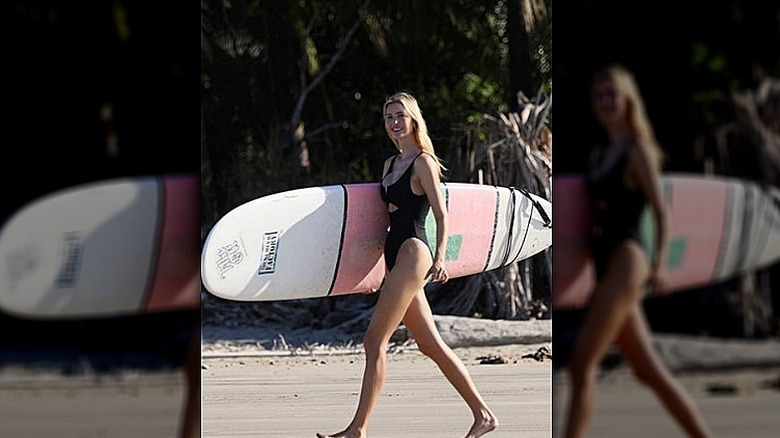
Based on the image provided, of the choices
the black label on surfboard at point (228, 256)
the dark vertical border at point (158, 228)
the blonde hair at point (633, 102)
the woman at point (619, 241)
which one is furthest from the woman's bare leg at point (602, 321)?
the dark vertical border at point (158, 228)

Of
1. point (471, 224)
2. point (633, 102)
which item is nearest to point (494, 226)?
point (471, 224)

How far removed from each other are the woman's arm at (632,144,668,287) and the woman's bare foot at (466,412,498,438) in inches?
32.1

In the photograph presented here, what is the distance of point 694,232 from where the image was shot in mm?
5340

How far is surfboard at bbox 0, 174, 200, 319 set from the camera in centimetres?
511

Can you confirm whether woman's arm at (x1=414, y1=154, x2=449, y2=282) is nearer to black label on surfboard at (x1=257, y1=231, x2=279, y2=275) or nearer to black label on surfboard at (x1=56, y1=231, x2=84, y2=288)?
black label on surfboard at (x1=257, y1=231, x2=279, y2=275)

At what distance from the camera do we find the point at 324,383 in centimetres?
521

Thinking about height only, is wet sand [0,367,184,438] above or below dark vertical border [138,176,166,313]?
below

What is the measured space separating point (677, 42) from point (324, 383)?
1.93 meters

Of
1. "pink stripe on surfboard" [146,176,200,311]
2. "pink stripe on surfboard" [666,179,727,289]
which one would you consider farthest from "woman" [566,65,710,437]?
"pink stripe on surfboard" [146,176,200,311]

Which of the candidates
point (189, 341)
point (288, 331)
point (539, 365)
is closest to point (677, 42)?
point (539, 365)

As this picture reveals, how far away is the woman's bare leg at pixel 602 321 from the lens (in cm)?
518

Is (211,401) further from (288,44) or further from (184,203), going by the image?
(288,44)

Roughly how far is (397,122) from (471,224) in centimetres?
49

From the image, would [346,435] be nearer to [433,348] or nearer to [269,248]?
[433,348]
